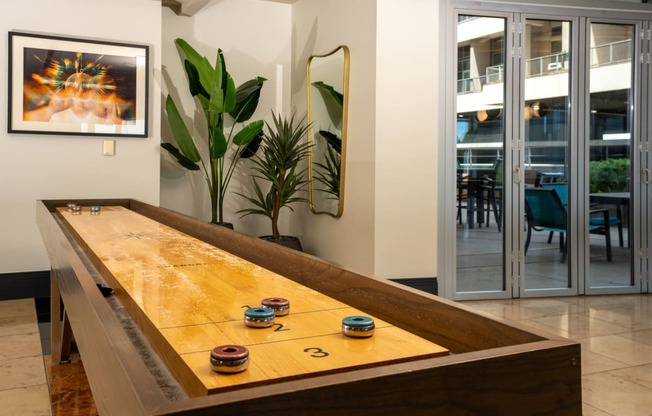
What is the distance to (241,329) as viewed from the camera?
1.24m

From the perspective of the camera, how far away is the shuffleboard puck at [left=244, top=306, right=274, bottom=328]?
1.24 metres

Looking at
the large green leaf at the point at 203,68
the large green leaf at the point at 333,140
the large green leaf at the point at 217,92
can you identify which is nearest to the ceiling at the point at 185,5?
the large green leaf at the point at 203,68

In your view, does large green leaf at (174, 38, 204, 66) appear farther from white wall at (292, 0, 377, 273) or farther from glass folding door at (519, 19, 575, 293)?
glass folding door at (519, 19, 575, 293)

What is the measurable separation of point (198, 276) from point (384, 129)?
334 centimetres

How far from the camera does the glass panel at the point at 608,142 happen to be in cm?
560

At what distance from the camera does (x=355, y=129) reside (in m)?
5.15

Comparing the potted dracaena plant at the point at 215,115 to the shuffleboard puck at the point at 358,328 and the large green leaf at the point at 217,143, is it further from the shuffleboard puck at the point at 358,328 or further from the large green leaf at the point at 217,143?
the shuffleboard puck at the point at 358,328

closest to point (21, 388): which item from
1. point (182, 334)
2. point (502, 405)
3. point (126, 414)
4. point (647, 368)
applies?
point (182, 334)

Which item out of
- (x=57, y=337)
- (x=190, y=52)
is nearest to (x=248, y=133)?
(x=190, y=52)

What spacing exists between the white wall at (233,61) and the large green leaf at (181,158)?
0.36 metres

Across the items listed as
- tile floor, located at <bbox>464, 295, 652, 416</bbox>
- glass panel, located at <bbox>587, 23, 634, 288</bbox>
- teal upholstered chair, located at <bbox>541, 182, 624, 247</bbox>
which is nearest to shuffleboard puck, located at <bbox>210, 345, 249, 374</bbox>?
tile floor, located at <bbox>464, 295, 652, 416</bbox>

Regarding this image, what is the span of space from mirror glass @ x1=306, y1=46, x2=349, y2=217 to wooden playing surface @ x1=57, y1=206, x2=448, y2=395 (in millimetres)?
3251

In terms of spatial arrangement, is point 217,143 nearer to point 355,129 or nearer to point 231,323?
point 355,129

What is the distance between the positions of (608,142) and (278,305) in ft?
16.8
